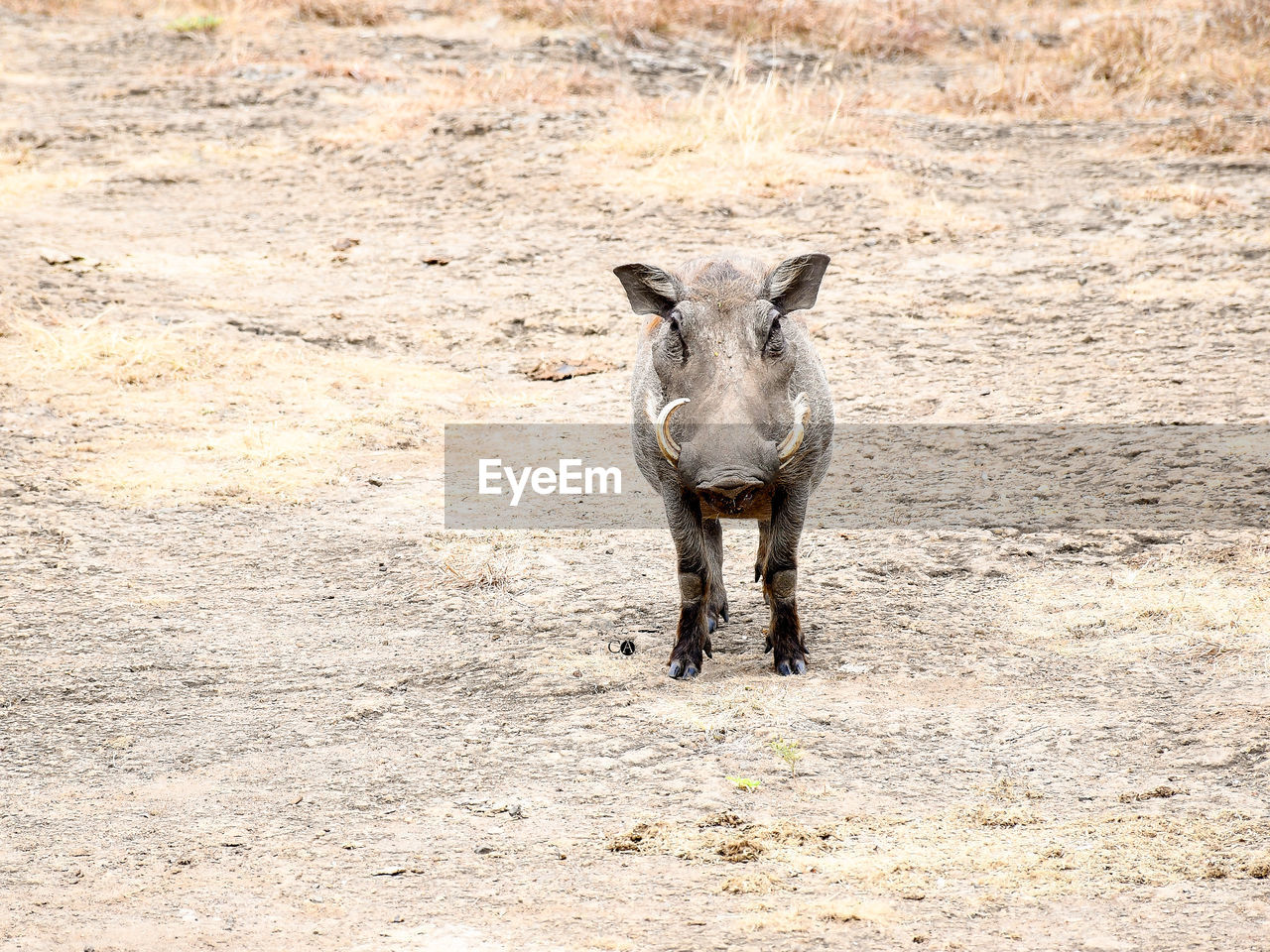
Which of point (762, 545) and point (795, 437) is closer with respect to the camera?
point (795, 437)

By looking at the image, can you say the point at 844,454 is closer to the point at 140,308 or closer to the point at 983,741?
the point at 983,741

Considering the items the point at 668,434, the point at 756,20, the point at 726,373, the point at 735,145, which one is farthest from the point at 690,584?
the point at 756,20

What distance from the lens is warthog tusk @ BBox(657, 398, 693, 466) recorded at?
13.1 feet

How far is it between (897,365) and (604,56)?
683cm

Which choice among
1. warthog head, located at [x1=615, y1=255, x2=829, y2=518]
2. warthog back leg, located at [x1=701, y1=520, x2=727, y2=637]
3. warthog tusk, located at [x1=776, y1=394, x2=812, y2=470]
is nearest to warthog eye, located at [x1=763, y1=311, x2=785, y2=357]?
warthog head, located at [x1=615, y1=255, x2=829, y2=518]

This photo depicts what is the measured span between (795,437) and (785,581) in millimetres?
646

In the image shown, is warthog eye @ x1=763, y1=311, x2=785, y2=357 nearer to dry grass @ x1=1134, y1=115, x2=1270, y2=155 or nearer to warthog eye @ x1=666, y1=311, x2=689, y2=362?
warthog eye @ x1=666, y1=311, x2=689, y2=362

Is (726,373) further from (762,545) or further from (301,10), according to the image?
(301,10)

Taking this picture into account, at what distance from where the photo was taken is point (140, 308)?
8648 millimetres

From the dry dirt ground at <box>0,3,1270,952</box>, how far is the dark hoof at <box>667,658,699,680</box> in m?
0.04

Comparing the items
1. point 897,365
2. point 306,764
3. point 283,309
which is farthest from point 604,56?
point 306,764

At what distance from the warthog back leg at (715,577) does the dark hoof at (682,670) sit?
43 centimetres

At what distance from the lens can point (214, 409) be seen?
7355 millimetres

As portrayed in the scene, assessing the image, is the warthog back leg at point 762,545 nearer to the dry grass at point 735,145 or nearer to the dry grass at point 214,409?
the dry grass at point 214,409
